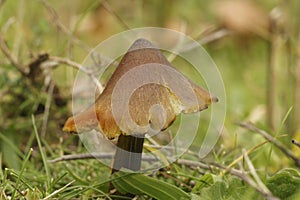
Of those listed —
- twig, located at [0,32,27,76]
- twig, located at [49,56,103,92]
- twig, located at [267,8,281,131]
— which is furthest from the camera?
twig, located at [267,8,281,131]

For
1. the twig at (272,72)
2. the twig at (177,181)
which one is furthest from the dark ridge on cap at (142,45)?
the twig at (272,72)

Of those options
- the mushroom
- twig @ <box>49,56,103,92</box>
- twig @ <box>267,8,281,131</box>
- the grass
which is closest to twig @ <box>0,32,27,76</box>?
the grass

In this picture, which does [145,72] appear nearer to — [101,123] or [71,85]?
[101,123]

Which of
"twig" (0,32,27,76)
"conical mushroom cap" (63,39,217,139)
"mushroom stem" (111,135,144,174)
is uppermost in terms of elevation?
"twig" (0,32,27,76)

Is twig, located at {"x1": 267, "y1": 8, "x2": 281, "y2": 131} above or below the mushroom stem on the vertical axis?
above

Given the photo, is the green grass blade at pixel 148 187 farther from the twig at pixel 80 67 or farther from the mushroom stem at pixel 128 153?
the twig at pixel 80 67

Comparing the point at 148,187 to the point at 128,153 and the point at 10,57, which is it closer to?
the point at 128,153

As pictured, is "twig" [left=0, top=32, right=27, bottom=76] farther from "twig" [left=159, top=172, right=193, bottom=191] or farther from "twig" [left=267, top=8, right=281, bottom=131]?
"twig" [left=267, top=8, right=281, bottom=131]
